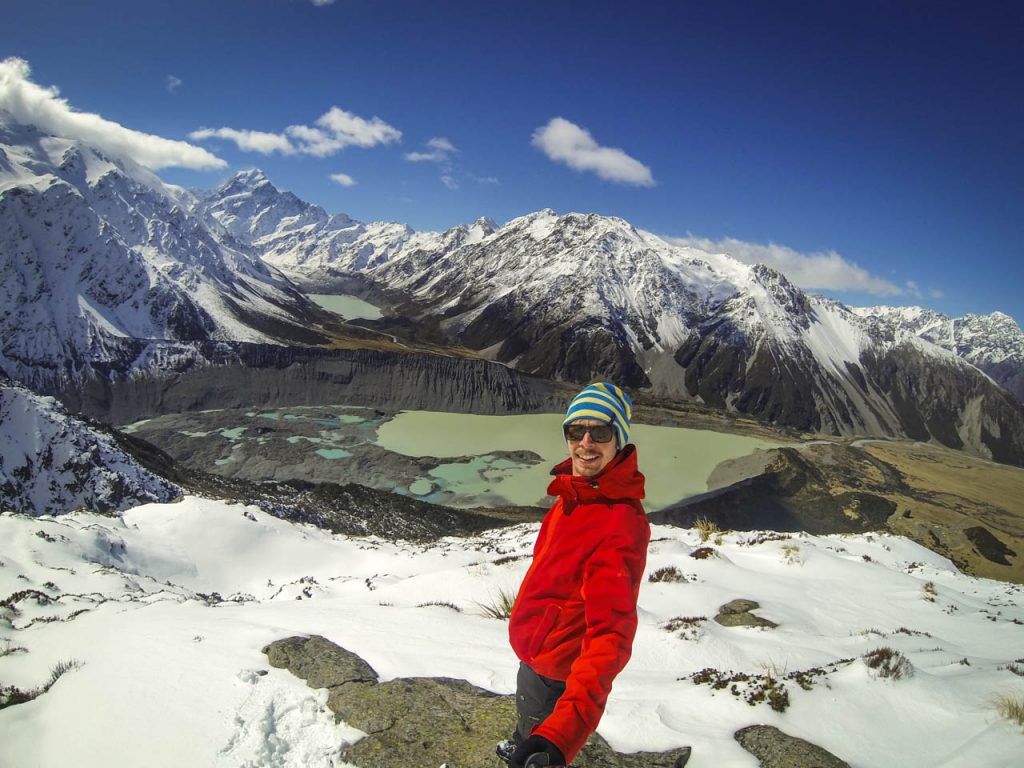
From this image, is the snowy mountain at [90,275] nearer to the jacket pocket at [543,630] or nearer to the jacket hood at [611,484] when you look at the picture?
the jacket pocket at [543,630]

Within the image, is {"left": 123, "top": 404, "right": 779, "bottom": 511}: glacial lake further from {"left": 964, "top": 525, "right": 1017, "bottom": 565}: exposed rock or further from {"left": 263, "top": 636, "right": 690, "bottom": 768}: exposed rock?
{"left": 263, "top": 636, "right": 690, "bottom": 768}: exposed rock

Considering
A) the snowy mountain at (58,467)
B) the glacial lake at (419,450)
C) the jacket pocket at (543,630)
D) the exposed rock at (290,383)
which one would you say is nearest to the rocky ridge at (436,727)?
the jacket pocket at (543,630)

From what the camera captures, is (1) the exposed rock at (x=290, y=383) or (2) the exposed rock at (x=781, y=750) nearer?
(2) the exposed rock at (x=781, y=750)

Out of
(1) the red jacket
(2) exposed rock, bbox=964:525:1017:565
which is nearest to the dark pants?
(1) the red jacket

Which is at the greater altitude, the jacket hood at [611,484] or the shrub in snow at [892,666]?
the jacket hood at [611,484]

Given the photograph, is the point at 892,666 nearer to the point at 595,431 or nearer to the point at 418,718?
the point at 595,431

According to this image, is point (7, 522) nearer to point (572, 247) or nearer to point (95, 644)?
point (95, 644)
